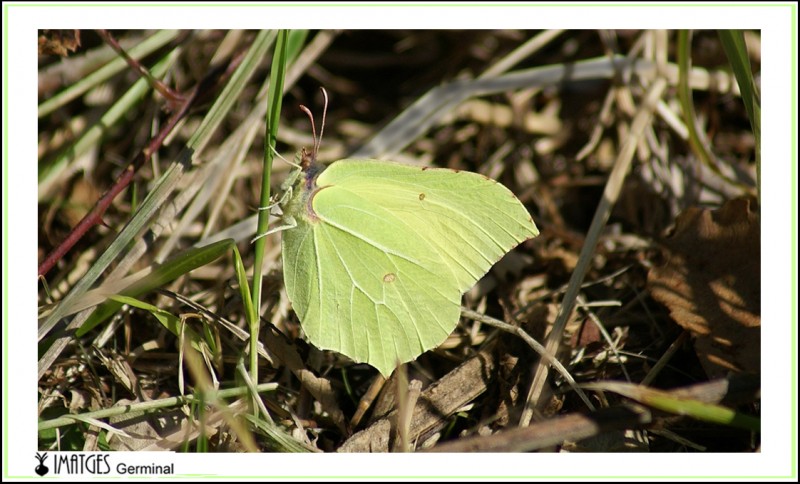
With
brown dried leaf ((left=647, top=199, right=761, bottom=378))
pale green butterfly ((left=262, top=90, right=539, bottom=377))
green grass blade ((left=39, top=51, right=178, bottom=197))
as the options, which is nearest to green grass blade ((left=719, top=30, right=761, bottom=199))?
brown dried leaf ((left=647, top=199, right=761, bottom=378))

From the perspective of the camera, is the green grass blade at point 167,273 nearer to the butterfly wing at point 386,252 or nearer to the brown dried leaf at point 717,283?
the butterfly wing at point 386,252

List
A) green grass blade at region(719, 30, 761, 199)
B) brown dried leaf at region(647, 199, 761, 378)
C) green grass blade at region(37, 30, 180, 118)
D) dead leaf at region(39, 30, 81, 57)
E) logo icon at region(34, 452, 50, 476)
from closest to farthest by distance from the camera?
logo icon at region(34, 452, 50, 476)
green grass blade at region(719, 30, 761, 199)
brown dried leaf at region(647, 199, 761, 378)
dead leaf at region(39, 30, 81, 57)
green grass blade at region(37, 30, 180, 118)

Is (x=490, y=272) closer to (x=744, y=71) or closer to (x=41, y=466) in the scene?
(x=744, y=71)

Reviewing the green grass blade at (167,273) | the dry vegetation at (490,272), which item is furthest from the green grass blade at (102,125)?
the green grass blade at (167,273)

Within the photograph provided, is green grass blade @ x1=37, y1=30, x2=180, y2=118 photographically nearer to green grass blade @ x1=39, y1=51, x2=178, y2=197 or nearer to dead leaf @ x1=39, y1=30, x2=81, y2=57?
green grass blade @ x1=39, y1=51, x2=178, y2=197

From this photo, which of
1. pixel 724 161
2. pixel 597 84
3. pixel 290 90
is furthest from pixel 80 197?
pixel 724 161

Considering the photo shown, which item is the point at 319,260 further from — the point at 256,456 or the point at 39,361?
the point at 39,361
